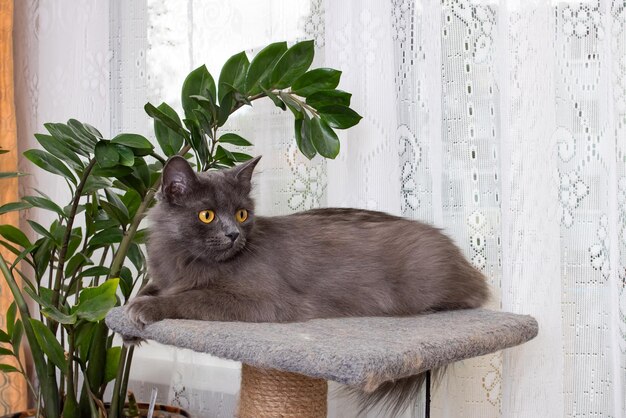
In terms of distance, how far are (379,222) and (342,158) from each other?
1.24ft

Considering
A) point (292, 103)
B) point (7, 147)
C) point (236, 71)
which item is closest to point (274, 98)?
point (292, 103)

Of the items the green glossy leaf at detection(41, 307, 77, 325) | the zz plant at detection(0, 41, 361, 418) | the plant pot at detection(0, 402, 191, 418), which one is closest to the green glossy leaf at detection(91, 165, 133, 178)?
the zz plant at detection(0, 41, 361, 418)

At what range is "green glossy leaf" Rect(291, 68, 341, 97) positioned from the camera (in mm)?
1604

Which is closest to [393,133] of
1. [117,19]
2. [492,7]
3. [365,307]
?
[492,7]

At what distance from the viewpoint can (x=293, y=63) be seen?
1.61 m

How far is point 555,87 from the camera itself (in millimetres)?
1623

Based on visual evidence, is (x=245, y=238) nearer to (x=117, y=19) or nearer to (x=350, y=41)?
(x=350, y=41)

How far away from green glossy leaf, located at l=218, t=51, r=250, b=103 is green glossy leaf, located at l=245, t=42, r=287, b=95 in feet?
0.12

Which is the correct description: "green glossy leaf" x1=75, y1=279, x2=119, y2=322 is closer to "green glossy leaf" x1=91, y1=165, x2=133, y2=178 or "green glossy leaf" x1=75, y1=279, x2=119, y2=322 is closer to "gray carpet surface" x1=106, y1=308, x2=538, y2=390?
"gray carpet surface" x1=106, y1=308, x2=538, y2=390

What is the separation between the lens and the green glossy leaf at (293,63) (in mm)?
1600

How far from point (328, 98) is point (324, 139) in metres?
0.10

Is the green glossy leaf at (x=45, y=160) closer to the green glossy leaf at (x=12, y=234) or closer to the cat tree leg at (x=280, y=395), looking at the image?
the green glossy leaf at (x=12, y=234)

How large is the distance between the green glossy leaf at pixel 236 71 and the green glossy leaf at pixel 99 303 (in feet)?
1.83

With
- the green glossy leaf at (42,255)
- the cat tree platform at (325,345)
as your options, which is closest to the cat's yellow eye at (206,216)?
the cat tree platform at (325,345)
